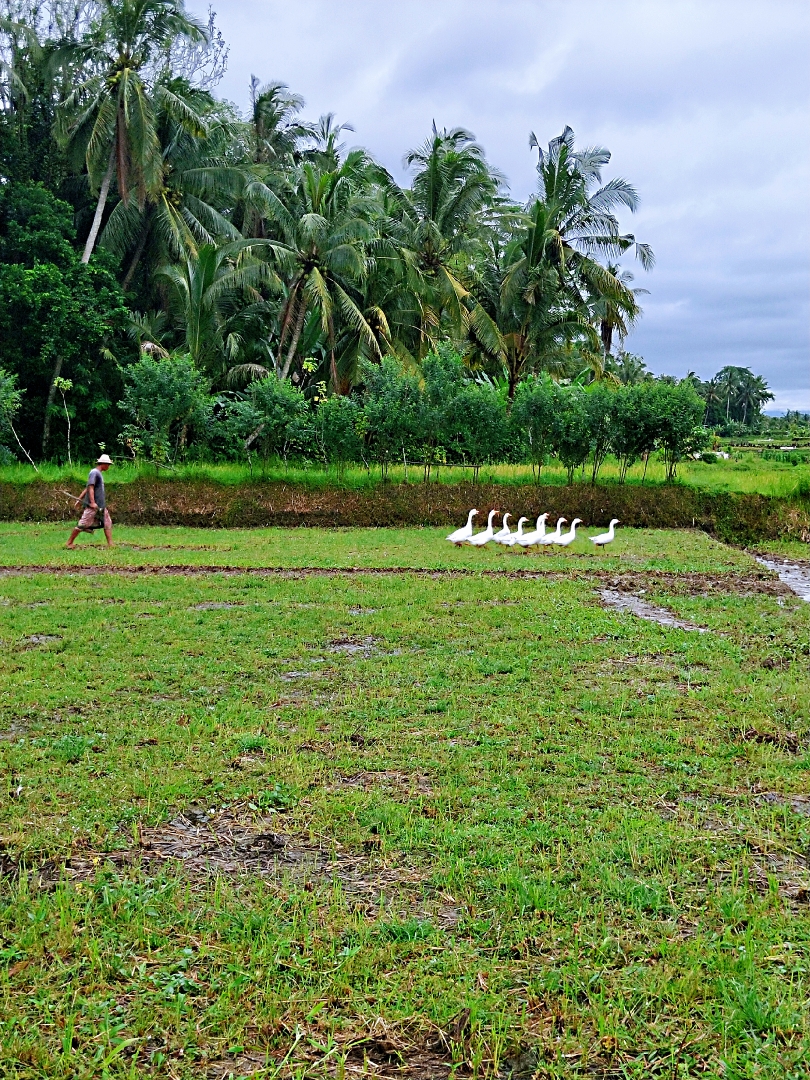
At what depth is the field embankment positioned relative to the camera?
1952 cm

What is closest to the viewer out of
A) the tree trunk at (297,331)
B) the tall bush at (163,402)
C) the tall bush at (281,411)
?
the tall bush at (163,402)

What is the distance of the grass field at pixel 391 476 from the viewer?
20.6 m

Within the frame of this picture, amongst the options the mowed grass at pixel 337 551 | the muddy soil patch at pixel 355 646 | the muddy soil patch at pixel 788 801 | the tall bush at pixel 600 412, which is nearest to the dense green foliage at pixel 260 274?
the tall bush at pixel 600 412

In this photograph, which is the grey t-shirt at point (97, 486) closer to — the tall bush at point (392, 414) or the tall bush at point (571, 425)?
the tall bush at point (392, 414)

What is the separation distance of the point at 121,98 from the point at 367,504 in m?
15.3

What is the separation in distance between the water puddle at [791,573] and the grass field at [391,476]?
490 centimetres

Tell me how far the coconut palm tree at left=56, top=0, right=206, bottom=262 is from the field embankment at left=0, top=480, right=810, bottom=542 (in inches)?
429

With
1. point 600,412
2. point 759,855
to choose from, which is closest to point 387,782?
point 759,855

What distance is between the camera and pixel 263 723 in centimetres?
544

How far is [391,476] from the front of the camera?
2255 cm

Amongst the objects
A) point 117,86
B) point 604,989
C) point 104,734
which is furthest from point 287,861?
point 117,86

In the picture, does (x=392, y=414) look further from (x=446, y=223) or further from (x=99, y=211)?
(x=99, y=211)

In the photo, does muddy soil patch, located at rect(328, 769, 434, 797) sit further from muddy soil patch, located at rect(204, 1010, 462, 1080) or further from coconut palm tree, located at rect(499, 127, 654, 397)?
coconut palm tree, located at rect(499, 127, 654, 397)

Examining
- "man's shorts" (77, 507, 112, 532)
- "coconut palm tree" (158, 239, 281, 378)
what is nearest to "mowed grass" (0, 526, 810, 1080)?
"man's shorts" (77, 507, 112, 532)
